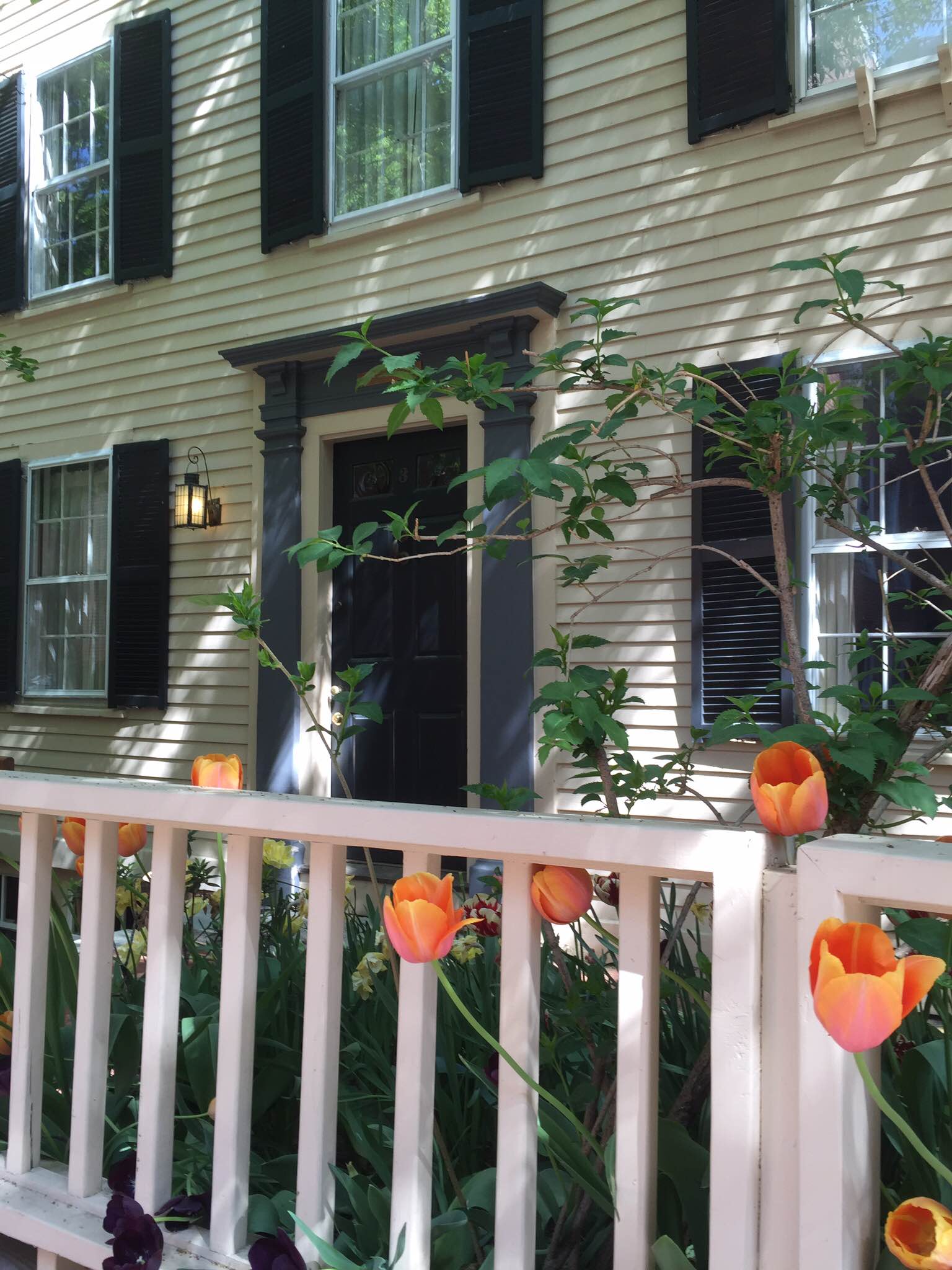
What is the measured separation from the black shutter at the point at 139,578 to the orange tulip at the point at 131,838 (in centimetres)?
504

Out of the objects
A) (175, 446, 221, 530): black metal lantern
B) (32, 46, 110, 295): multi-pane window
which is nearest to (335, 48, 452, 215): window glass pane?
(175, 446, 221, 530): black metal lantern

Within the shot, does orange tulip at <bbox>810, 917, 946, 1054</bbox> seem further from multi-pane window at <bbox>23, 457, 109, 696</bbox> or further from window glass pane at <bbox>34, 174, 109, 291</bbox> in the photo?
window glass pane at <bbox>34, 174, 109, 291</bbox>

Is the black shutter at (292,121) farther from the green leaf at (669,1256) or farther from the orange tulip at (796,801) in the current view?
the green leaf at (669,1256)

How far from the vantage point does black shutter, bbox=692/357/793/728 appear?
433cm

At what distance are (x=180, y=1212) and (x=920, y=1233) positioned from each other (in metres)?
0.78

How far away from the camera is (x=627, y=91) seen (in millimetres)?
4777

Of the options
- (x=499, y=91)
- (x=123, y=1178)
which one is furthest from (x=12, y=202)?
(x=123, y=1178)

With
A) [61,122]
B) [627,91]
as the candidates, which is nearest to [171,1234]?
[627,91]

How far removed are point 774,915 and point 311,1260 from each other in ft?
2.05

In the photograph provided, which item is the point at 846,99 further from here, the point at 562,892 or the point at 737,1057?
the point at 737,1057

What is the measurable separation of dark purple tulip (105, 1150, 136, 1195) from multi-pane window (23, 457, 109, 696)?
5.77 metres

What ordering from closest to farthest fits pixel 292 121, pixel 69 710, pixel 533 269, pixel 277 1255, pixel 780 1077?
1. pixel 780 1077
2. pixel 277 1255
3. pixel 533 269
4. pixel 292 121
5. pixel 69 710

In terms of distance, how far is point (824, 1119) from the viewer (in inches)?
31.5

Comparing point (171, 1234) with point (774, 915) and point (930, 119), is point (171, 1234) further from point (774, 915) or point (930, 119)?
point (930, 119)
